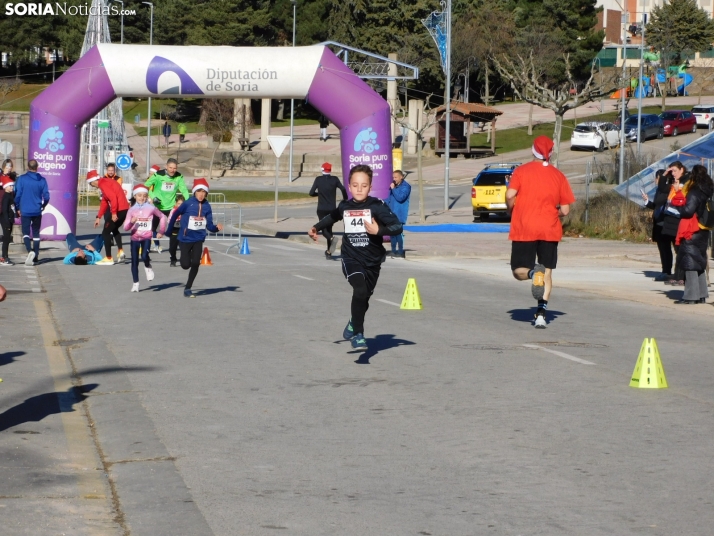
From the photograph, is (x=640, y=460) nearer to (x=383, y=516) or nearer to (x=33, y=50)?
(x=383, y=516)

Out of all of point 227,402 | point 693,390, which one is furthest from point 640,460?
point 227,402

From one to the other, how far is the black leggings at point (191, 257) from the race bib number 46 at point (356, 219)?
18.6 ft

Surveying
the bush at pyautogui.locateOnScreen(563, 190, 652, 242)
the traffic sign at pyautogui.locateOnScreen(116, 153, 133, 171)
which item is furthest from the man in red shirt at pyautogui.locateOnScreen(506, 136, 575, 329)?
the traffic sign at pyautogui.locateOnScreen(116, 153, 133, 171)

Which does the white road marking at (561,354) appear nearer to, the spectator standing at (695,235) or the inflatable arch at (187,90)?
the spectator standing at (695,235)

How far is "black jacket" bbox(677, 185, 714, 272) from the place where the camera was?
15.0m

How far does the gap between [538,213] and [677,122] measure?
55.3 metres

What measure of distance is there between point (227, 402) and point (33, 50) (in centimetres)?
10297

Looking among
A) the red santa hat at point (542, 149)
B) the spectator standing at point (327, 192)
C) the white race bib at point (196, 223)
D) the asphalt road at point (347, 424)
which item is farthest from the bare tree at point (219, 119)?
the red santa hat at point (542, 149)

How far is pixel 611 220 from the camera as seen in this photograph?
30.5 meters

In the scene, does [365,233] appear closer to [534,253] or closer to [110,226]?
[534,253]

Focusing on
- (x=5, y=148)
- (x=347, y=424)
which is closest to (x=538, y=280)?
(x=347, y=424)

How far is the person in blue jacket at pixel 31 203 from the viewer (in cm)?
2127

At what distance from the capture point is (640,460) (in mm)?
6625

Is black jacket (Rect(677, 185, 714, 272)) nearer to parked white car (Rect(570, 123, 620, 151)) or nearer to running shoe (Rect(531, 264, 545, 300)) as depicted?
running shoe (Rect(531, 264, 545, 300))
